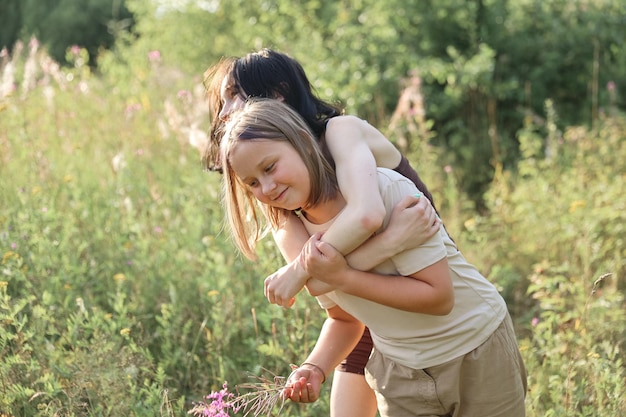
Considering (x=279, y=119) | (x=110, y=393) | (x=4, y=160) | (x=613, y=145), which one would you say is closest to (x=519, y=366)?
(x=279, y=119)

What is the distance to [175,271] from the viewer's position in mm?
3492

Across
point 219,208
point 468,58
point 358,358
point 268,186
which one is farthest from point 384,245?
point 468,58

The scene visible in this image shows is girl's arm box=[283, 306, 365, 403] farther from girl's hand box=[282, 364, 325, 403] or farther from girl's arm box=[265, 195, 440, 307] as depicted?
girl's arm box=[265, 195, 440, 307]

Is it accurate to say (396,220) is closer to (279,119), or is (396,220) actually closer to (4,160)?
(279,119)

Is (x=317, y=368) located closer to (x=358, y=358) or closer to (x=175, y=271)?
(x=358, y=358)

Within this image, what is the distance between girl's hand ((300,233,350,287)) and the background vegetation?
1.44 ft

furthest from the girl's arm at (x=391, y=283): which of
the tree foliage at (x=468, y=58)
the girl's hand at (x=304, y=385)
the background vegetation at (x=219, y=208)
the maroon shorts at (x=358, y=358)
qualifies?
the tree foliage at (x=468, y=58)

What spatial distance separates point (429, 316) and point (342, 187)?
14.4 inches

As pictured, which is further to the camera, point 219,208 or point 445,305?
point 219,208

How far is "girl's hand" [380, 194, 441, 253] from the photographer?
74.2 inches

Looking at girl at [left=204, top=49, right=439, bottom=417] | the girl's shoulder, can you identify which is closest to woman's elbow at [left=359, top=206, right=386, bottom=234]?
girl at [left=204, top=49, right=439, bottom=417]

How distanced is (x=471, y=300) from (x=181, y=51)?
690 cm

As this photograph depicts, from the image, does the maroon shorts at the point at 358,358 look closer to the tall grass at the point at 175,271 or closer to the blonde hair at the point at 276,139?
the tall grass at the point at 175,271

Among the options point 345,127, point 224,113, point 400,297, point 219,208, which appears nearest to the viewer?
point 400,297
